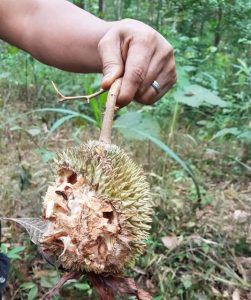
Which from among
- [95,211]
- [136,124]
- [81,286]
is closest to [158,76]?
[95,211]

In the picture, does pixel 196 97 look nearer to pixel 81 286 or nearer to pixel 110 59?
pixel 81 286

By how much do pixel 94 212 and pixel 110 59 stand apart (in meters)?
0.30

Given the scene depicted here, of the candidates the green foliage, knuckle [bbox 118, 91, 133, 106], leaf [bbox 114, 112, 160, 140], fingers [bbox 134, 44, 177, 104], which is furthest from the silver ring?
leaf [bbox 114, 112, 160, 140]

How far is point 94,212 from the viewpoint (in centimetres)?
69

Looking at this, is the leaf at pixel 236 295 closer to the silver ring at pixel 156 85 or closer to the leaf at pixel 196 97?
the silver ring at pixel 156 85

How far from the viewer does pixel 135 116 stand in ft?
6.46

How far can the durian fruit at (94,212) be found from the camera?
69 cm

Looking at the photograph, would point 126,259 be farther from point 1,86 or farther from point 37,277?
point 1,86

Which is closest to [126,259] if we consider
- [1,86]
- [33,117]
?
[33,117]

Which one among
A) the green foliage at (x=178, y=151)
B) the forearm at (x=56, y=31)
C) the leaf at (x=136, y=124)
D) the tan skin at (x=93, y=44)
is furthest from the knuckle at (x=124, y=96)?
the leaf at (x=136, y=124)

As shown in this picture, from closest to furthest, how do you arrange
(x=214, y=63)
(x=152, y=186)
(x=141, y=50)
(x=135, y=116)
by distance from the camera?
1. (x=141, y=50)
2. (x=152, y=186)
3. (x=135, y=116)
4. (x=214, y=63)

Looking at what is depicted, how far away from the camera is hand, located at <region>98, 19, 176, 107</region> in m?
0.83

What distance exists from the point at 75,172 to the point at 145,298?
0.72ft

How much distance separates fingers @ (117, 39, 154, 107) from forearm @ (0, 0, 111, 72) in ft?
0.49
